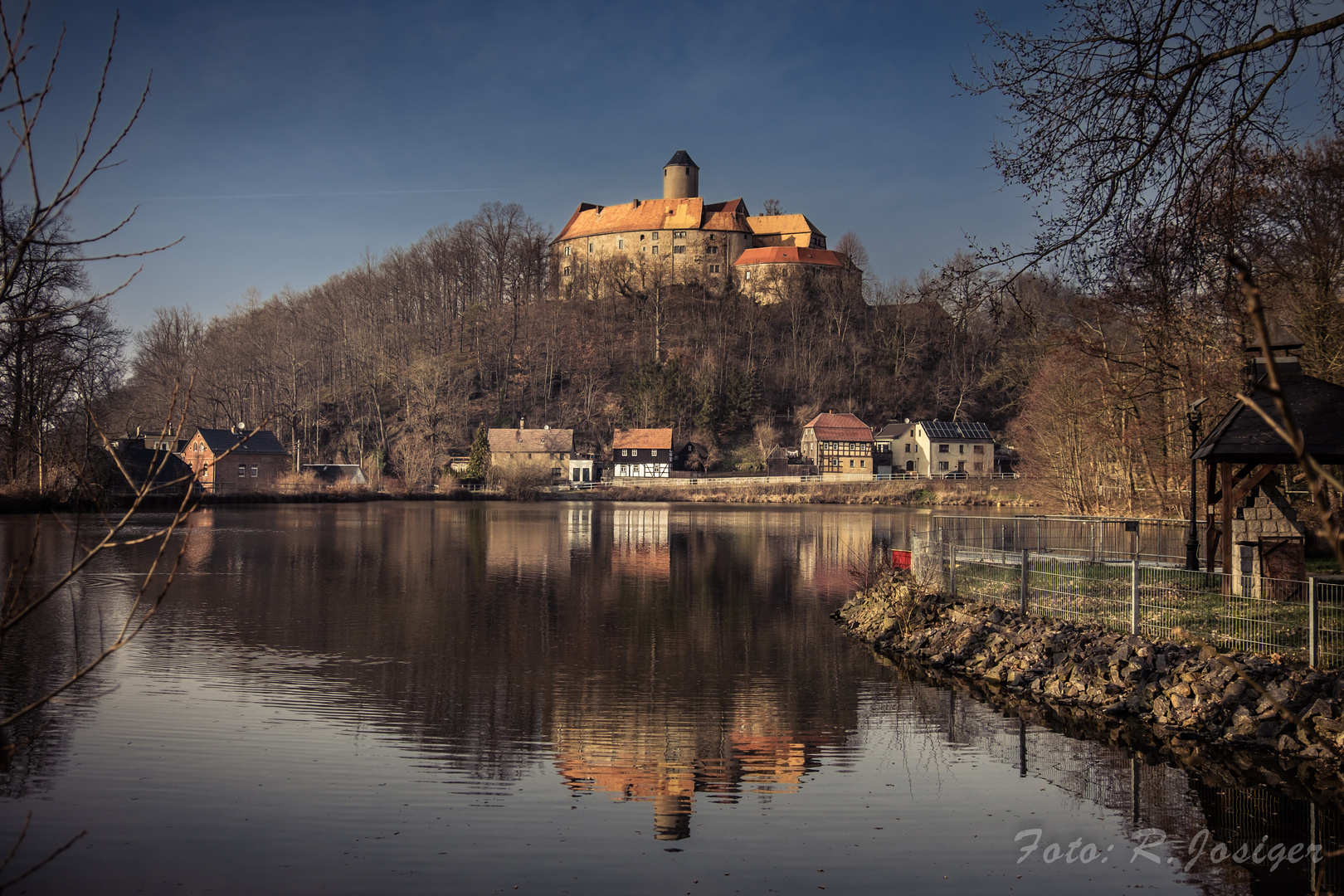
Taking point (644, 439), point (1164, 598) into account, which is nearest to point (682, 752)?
point (1164, 598)

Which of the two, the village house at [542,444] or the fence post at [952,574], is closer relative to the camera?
the fence post at [952,574]

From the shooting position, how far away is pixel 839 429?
9406 centimetres

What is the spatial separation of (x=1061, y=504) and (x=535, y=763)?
29.7 m

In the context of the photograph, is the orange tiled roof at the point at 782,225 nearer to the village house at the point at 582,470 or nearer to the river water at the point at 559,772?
the village house at the point at 582,470

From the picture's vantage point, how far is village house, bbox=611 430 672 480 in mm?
92062

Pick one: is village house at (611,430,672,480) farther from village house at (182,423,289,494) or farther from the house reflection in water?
the house reflection in water

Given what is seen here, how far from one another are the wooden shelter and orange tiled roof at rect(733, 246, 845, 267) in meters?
108

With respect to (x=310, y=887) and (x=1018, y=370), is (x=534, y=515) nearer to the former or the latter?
(x=1018, y=370)

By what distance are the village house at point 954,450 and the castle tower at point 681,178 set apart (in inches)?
2062

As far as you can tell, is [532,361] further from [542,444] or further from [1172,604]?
[1172,604]

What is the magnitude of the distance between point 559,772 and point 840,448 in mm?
85101

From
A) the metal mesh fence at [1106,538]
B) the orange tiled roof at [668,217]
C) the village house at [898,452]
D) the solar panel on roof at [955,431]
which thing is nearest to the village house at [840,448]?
the village house at [898,452]

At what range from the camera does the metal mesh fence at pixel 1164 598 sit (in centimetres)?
1165

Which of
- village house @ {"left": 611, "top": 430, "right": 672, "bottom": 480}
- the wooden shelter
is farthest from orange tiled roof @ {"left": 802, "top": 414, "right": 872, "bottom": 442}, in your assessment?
the wooden shelter
